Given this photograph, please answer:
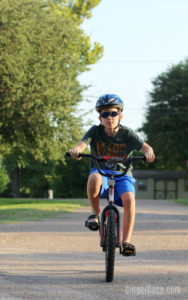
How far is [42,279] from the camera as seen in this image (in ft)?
20.2

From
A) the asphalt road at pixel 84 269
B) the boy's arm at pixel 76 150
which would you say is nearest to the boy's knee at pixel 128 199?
the boy's arm at pixel 76 150

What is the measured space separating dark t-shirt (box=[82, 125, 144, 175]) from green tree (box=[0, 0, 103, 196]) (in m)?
15.2

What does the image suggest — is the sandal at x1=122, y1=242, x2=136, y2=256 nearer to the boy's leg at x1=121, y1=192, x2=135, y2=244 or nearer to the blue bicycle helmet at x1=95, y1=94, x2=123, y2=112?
the boy's leg at x1=121, y1=192, x2=135, y2=244

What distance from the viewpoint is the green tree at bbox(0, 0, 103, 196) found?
21.9 m

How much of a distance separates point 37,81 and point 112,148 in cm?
1566

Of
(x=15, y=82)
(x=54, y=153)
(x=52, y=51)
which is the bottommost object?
(x=54, y=153)

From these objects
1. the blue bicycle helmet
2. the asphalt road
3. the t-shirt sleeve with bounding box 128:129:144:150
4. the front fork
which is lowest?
the asphalt road

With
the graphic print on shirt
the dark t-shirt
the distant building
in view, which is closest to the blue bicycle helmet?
the dark t-shirt

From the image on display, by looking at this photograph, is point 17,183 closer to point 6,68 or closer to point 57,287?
point 6,68

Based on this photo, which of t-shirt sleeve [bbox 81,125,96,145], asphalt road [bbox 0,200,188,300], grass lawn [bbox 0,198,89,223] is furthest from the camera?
grass lawn [bbox 0,198,89,223]

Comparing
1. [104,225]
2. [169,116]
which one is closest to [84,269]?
[104,225]

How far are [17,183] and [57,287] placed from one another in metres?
54.2

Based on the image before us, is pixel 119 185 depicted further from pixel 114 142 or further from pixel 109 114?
pixel 109 114

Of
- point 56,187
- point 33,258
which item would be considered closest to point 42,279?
point 33,258
